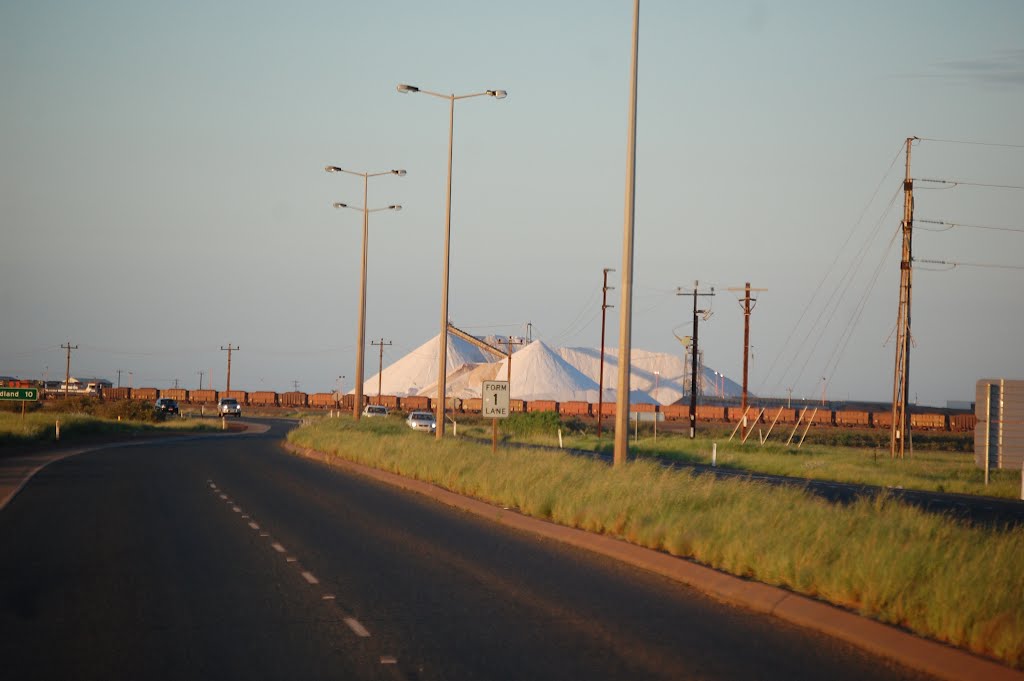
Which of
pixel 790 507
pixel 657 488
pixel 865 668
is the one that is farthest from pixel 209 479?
pixel 865 668

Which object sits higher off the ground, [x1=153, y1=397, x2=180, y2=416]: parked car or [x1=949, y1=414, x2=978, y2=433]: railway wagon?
[x1=949, y1=414, x2=978, y2=433]: railway wagon

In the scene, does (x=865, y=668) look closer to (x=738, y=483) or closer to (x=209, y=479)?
(x=738, y=483)

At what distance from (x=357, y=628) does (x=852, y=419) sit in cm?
9747

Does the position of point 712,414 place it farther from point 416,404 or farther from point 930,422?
point 416,404

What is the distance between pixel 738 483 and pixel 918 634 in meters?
9.69

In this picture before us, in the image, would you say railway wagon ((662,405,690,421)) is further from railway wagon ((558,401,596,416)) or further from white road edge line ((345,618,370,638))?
white road edge line ((345,618,370,638))

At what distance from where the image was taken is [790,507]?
15.6 m

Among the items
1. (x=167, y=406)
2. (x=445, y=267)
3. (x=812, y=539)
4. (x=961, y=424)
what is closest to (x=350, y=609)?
(x=812, y=539)

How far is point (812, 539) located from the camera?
508 inches

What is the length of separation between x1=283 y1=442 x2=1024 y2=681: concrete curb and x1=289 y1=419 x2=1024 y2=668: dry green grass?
0.25 m

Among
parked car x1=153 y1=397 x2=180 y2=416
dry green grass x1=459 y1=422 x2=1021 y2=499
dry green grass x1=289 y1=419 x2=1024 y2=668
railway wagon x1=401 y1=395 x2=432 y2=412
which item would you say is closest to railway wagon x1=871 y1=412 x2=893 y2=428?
dry green grass x1=459 y1=422 x2=1021 y2=499

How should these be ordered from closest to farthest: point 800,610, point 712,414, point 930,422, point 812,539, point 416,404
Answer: point 800,610 < point 812,539 < point 930,422 < point 712,414 < point 416,404

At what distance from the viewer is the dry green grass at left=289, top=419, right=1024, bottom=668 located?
9.52m

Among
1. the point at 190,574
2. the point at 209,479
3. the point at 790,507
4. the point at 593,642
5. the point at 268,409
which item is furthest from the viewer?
the point at 268,409
